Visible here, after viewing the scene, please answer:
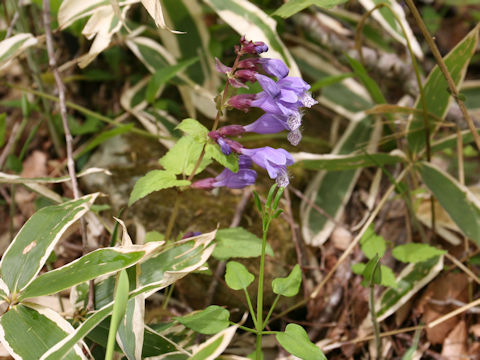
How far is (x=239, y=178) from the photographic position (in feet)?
3.49

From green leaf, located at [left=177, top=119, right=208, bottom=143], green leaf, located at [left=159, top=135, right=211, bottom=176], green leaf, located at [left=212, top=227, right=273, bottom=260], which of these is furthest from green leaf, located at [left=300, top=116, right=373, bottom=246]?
green leaf, located at [left=177, top=119, right=208, bottom=143]

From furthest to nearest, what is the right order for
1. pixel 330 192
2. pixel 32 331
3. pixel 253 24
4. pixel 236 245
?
pixel 330 192 → pixel 253 24 → pixel 236 245 → pixel 32 331

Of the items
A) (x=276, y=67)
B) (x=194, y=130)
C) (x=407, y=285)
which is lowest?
(x=407, y=285)

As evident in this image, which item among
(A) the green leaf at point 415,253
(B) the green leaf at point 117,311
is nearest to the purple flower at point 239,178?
(B) the green leaf at point 117,311

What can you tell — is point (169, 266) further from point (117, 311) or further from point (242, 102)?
point (242, 102)

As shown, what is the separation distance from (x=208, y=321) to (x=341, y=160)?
2.39 feet

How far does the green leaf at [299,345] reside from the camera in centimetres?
83

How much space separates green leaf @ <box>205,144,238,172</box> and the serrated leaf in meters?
0.11

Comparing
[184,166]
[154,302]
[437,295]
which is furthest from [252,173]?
[437,295]

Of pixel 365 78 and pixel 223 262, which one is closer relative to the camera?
pixel 223 262

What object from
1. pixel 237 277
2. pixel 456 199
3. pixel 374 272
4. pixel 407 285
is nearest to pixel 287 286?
pixel 237 277

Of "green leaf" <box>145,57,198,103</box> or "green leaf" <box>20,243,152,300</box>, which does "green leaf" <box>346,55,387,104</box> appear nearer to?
"green leaf" <box>145,57,198,103</box>

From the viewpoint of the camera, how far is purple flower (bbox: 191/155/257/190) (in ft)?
3.43

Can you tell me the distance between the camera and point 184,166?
1.09m
